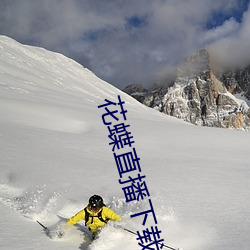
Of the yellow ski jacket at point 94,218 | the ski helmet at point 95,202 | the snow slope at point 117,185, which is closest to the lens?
the snow slope at point 117,185

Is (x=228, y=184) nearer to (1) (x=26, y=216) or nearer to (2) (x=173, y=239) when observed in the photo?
(2) (x=173, y=239)

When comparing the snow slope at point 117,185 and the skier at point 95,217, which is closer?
the snow slope at point 117,185

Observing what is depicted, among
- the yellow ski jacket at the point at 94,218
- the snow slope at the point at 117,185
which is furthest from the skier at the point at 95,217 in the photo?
the snow slope at the point at 117,185

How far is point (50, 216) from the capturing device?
6.59 m

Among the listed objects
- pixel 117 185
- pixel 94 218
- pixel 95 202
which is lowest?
pixel 94 218

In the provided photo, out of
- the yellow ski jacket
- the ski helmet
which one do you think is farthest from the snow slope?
the ski helmet

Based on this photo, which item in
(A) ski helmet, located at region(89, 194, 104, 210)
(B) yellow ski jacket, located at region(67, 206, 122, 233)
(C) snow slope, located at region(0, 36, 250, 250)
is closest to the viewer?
(C) snow slope, located at region(0, 36, 250, 250)

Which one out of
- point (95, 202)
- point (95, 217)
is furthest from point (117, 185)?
point (95, 202)

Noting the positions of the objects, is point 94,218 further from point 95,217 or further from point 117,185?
point 117,185

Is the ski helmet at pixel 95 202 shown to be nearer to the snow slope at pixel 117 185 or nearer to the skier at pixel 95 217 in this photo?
the skier at pixel 95 217

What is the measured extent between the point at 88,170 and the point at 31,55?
55926 mm

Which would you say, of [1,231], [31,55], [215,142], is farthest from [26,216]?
[31,55]

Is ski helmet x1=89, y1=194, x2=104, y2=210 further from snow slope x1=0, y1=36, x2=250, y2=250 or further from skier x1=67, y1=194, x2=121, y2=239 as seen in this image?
snow slope x1=0, y1=36, x2=250, y2=250

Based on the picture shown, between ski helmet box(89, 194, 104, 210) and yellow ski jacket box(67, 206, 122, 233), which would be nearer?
ski helmet box(89, 194, 104, 210)
